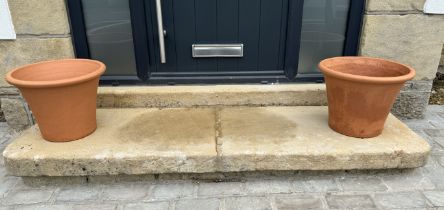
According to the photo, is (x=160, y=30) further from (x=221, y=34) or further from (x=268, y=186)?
(x=268, y=186)

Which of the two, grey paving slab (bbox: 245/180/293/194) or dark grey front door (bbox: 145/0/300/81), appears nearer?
grey paving slab (bbox: 245/180/293/194)

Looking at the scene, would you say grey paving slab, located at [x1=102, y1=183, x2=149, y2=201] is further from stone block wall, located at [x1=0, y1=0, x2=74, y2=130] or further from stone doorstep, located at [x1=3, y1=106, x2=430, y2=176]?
stone block wall, located at [x1=0, y1=0, x2=74, y2=130]

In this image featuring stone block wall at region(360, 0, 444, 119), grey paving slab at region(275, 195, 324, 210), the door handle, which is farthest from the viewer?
stone block wall at region(360, 0, 444, 119)

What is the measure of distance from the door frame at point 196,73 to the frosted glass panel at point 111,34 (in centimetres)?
5

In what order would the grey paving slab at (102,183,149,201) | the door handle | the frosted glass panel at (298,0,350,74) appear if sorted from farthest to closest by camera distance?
1. the frosted glass panel at (298,0,350,74)
2. the door handle
3. the grey paving slab at (102,183,149,201)

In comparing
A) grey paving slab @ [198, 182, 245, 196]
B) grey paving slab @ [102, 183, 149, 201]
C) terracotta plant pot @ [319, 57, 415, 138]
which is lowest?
grey paving slab @ [102, 183, 149, 201]

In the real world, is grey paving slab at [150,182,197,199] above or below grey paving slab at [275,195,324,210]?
below

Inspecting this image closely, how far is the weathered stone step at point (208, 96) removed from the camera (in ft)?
9.48

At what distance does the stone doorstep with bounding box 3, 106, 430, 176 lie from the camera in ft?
7.22

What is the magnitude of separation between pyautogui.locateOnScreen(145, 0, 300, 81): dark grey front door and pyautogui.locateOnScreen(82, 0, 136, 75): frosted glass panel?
21 centimetres

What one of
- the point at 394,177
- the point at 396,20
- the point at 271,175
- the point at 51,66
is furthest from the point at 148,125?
the point at 396,20

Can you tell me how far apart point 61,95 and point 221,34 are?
4.52 ft

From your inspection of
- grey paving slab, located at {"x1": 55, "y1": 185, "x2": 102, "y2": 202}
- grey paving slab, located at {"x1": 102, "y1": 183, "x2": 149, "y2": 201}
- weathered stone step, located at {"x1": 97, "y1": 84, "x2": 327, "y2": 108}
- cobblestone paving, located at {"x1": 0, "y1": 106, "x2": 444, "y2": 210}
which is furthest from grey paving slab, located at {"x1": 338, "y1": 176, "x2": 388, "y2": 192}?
grey paving slab, located at {"x1": 55, "y1": 185, "x2": 102, "y2": 202}

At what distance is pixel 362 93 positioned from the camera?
2.23m
